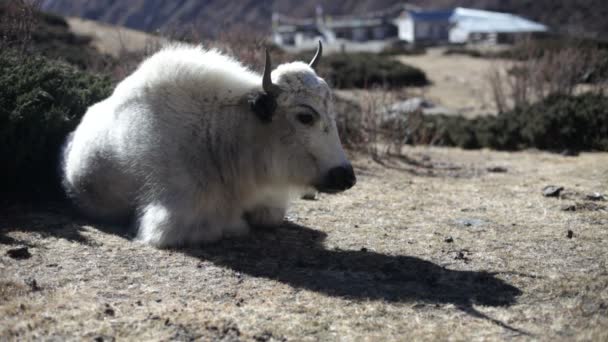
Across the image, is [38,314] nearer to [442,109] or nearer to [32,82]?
[32,82]

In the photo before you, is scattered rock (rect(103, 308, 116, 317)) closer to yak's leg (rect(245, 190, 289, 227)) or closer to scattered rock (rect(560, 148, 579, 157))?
yak's leg (rect(245, 190, 289, 227))

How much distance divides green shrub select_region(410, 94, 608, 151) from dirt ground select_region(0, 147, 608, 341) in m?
5.17

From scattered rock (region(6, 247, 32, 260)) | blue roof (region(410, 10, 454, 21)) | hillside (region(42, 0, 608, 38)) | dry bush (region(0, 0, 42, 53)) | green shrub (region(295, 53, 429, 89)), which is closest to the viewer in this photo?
scattered rock (region(6, 247, 32, 260))

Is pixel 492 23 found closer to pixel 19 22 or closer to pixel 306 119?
pixel 19 22

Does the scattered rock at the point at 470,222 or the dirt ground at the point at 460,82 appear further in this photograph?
the dirt ground at the point at 460,82

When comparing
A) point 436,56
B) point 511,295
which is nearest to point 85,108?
point 511,295

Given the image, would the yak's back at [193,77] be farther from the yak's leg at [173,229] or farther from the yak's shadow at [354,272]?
the yak's shadow at [354,272]

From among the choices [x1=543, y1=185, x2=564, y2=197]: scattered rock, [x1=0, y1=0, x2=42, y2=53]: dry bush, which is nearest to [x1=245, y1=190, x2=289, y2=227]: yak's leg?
[x1=543, y1=185, x2=564, y2=197]: scattered rock

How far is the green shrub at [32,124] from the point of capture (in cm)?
630

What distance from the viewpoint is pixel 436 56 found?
36.7 meters

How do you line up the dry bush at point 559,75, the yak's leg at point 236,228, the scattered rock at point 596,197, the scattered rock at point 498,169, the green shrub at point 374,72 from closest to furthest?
1. the yak's leg at point 236,228
2. the scattered rock at point 596,197
3. the scattered rock at point 498,169
4. the dry bush at point 559,75
5. the green shrub at point 374,72

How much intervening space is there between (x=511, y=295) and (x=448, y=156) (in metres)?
7.63

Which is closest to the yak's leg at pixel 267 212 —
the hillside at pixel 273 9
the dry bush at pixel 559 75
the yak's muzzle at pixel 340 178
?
the yak's muzzle at pixel 340 178

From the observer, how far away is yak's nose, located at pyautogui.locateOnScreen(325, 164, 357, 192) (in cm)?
498
